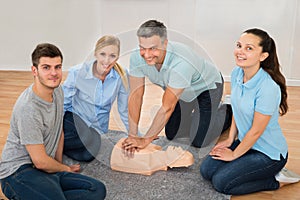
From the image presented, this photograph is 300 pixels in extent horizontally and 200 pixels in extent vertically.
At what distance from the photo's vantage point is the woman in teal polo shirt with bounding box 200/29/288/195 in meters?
1.67

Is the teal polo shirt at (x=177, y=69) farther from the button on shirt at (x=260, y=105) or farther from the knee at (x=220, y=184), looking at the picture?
the knee at (x=220, y=184)

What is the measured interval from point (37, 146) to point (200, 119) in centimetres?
91

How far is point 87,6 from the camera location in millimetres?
3455

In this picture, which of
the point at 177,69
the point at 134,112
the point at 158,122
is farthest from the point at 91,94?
the point at 177,69

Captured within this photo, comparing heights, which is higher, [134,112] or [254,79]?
[254,79]

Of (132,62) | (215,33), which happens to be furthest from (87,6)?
(132,62)

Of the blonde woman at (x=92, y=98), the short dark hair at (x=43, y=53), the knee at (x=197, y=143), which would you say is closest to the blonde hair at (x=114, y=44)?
the blonde woman at (x=92, y=98)

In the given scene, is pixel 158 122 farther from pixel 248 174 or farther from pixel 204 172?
pixel 248 174

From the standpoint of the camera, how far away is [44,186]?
1.48m

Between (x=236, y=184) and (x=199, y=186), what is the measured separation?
0.15 m

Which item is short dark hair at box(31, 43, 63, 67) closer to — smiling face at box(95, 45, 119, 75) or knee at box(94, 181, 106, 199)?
smiling face at box(95, 45, 119, 75)

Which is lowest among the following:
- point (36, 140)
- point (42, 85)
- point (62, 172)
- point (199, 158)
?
point (199, 158)

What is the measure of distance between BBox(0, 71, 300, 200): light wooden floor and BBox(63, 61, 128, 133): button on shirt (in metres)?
0.06

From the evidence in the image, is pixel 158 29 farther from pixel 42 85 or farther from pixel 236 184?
pixel 236 184
